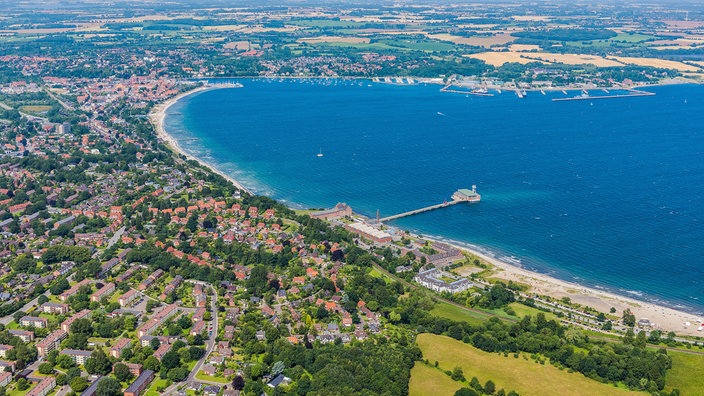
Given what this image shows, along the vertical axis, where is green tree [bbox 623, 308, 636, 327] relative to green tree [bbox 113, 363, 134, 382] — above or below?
above

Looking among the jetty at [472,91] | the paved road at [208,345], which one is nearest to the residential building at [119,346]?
the paved road at [208,345]

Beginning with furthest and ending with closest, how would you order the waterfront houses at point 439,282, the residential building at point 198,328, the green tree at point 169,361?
the waterfront houses at point 439,282 → the residential building at point 198,328 → the green tree at point 169,361

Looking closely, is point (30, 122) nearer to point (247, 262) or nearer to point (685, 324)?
point (247, 262)

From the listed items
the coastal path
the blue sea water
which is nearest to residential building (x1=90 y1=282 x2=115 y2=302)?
the coastal path

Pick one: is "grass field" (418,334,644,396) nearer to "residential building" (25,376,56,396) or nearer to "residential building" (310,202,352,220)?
"residential building" (25,376,56,396)

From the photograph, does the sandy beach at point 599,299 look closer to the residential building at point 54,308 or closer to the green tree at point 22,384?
the residential building at point 54,308

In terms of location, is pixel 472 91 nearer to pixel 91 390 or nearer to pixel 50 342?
pixel 50 342
